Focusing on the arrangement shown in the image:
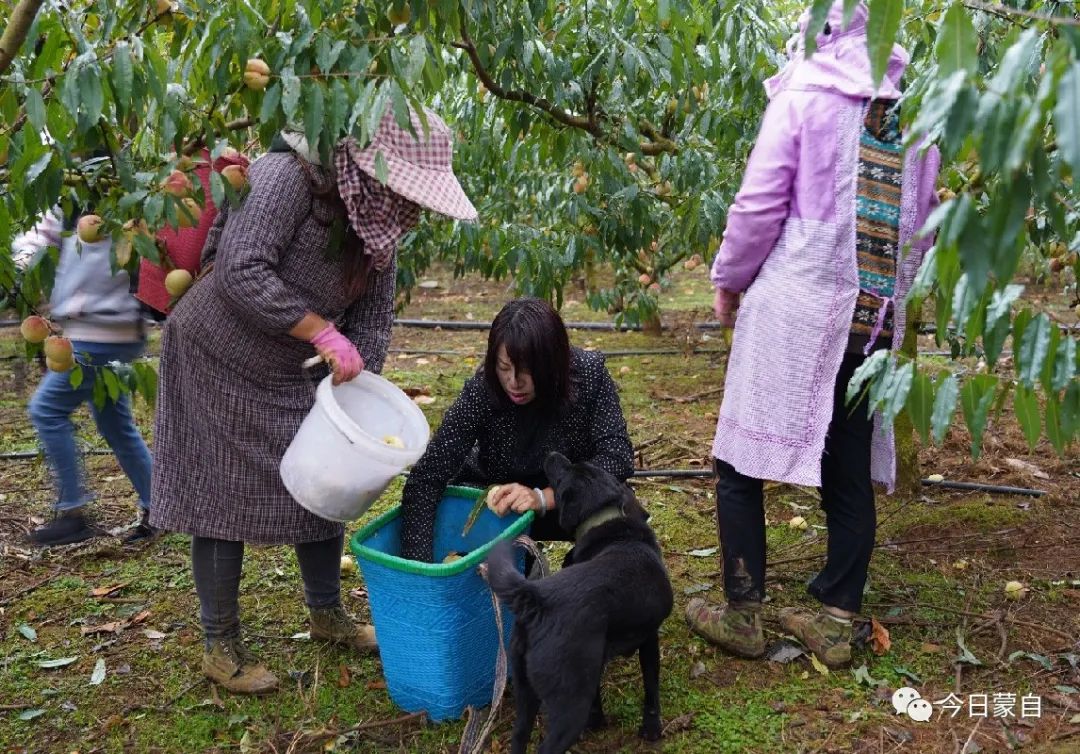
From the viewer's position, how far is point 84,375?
11.2 ft

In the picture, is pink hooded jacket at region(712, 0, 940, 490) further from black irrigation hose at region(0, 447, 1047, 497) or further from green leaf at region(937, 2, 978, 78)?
black irrigation hose at region(0, 447, 1047, 497)

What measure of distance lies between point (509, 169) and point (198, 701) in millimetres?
3385

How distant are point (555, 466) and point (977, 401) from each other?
117 centimetres

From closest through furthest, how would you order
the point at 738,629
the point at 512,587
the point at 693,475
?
the point at 512,587 < the point at 738,629 < the point at 693,475

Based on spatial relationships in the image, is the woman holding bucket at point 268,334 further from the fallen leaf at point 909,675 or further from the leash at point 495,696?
the fallen leaf at point 909,675

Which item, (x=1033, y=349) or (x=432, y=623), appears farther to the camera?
(x=432, y=623)

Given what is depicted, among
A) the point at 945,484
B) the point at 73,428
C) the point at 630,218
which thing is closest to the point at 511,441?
the point at 73,428

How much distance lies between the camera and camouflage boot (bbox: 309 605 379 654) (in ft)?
9.81

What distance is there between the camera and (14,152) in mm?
2146

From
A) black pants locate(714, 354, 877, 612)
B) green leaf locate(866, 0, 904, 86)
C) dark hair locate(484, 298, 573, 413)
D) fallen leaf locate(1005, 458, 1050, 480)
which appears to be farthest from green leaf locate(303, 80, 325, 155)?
fallen leaf locate(1005, 458, 1050, 480)

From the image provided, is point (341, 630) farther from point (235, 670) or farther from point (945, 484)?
point (945, 484)

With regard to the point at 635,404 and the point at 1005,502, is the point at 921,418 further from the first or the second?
the point at 635,404

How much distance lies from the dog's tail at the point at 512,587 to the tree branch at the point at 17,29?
1.39 metres

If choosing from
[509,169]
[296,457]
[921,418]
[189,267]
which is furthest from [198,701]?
[509,169]
